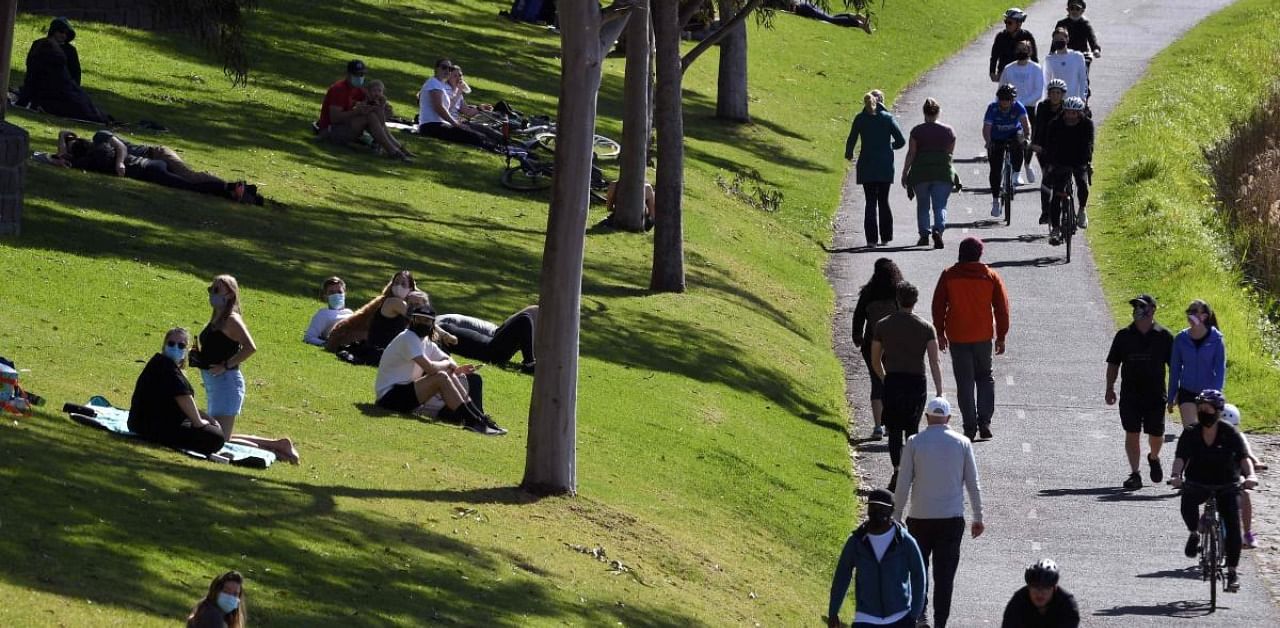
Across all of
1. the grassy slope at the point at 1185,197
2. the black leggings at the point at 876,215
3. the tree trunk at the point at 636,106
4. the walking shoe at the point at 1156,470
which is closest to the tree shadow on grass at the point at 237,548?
the walking shoe at the point at 1156,470

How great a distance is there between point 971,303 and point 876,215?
10443 mm

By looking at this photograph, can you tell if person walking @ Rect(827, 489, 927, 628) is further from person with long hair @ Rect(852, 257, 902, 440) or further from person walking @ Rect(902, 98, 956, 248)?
person walking @ Rect(902, 98, 956, 248)

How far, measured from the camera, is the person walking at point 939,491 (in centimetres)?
1338

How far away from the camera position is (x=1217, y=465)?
15.5 m

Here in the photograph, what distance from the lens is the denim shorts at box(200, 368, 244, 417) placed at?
14.1m

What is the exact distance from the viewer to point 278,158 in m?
25.6

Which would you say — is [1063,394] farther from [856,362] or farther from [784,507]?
[784,507]

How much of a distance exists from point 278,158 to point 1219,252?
13693mm

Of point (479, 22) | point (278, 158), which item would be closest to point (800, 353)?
point (278, 158)

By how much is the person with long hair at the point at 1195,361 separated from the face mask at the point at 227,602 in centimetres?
1051

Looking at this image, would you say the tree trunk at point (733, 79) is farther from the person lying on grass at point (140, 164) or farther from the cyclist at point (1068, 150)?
the person lying on grass at point (140, 164)

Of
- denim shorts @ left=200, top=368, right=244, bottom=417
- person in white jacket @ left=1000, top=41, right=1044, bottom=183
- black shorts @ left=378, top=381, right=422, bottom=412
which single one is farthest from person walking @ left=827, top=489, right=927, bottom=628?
person in white jacket @ left=1000, top=41, right=1044, bottom=183

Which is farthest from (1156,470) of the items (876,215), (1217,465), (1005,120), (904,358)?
(1005,120)

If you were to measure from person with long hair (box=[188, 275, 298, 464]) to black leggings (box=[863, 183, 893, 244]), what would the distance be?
14.3 meters
